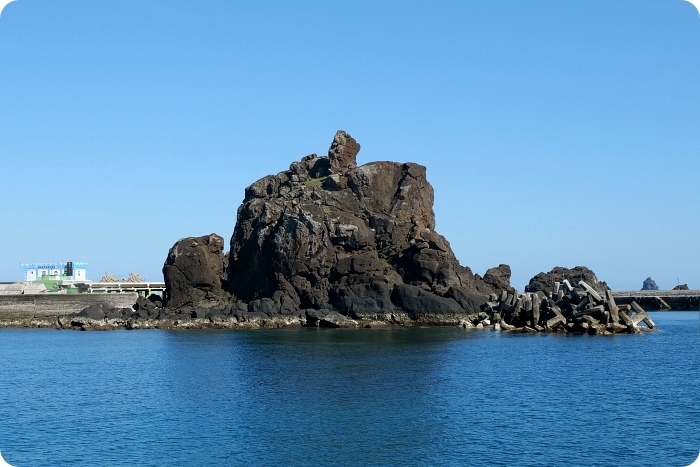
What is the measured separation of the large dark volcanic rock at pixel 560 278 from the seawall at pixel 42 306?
72.6 meters

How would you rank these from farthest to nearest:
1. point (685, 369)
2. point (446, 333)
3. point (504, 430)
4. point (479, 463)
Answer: point (446, 333)
point (685, 369)
point (504, 430)
point (479, 463)

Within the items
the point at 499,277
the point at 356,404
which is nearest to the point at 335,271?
the point at 499,277

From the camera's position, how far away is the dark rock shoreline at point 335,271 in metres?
→ 105

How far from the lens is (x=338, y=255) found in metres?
110

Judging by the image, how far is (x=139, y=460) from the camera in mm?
33562

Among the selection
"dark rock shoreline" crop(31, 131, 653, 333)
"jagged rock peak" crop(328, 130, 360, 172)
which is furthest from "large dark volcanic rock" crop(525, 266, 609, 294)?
"jagged rock peak" crop(328, 130, 360, 172)

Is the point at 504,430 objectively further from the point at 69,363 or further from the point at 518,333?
the point at 518,333

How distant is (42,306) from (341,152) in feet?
161

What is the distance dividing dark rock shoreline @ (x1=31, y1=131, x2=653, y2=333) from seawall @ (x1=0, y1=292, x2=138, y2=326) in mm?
3603

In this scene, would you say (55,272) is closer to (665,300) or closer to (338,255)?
(338,255)

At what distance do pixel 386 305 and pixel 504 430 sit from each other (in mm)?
66271

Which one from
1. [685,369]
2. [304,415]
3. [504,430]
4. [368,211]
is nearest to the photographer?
[504,430]

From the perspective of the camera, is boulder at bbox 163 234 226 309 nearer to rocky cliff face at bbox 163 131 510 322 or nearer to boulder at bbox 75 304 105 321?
rocky cliff face at bbox 163 131 510 322

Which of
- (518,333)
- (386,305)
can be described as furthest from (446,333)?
(386,305)
